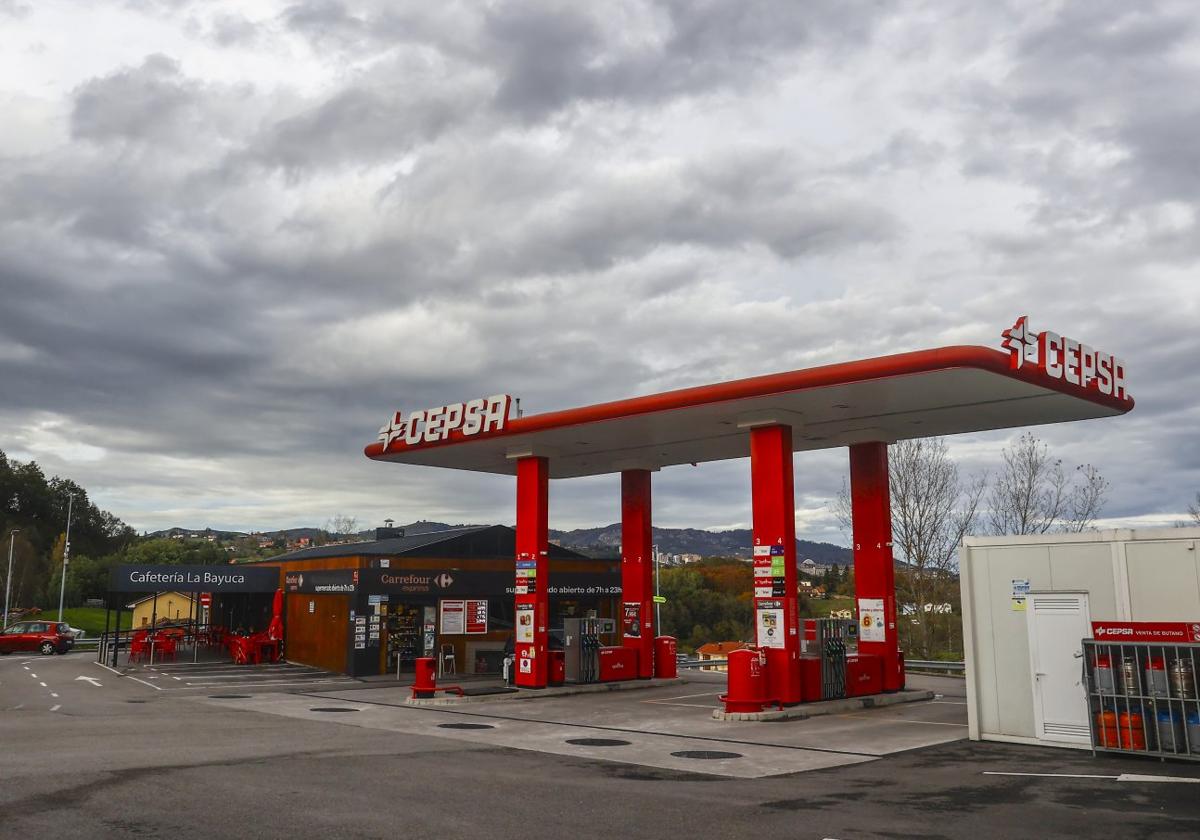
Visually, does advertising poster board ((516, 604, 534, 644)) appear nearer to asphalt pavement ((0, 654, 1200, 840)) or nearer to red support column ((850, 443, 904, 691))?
asphalt pavement ((0, 654, 1200, 840))

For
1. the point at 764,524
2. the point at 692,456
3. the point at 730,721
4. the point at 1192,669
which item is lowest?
the point at 730,721

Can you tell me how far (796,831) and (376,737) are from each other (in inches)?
345

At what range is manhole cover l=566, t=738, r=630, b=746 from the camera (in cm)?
1464

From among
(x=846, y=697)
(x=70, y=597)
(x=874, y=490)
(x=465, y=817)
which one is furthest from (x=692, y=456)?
(x=70, y=597)

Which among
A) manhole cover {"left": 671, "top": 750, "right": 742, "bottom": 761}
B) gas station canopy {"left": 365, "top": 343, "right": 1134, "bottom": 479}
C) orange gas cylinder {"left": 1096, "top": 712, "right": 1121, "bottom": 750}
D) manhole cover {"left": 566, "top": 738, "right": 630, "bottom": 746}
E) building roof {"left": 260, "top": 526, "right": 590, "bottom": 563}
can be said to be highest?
gas station canopy {"left": 365, "top": 343, "right": 1134, "bottom": 479}

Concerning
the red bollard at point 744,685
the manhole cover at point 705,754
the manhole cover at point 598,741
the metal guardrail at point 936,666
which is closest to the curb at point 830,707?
the red bollard at point 744,685

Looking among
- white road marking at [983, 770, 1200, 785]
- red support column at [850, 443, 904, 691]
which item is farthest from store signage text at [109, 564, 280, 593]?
white road marking at [983, 770, 1200, 785]

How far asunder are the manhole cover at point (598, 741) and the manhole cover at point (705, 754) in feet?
4.16

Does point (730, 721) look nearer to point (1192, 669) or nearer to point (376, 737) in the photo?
point (376, 737)

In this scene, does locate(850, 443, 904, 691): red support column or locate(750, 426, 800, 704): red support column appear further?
locate(850, 443, 904, 691): red support column

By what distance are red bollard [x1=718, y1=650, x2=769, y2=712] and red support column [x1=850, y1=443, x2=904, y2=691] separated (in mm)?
4366

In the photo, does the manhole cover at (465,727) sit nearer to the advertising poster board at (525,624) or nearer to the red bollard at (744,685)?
the red bollard at (744,685)

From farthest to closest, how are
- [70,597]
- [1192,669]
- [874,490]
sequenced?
[70,597] → [874,490] → [1192,669]

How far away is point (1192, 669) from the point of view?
1230 cm
